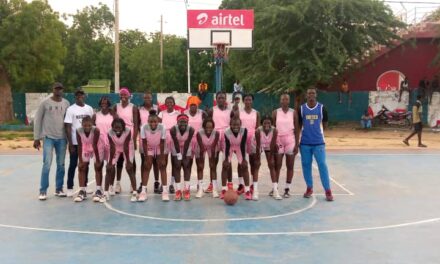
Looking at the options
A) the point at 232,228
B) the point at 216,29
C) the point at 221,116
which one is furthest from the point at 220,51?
the point at 232,228

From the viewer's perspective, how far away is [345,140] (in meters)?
20.0

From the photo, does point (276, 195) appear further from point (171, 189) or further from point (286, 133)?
point (171, 189)

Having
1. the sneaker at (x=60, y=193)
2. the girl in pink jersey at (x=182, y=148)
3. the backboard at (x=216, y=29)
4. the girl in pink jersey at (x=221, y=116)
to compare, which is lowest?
the sneaker at (x=60, y=193)

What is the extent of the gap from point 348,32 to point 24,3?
1600cm

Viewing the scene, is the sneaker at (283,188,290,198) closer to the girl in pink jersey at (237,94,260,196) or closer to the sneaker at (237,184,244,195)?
the girl in pink jersey at (237,94,260,196)

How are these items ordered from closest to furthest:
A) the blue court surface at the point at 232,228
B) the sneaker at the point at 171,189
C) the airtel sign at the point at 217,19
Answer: the blue court surface at the point at 232,228 < the sneaker at the point at 171,189 < the airtel sign at the point at 217,19

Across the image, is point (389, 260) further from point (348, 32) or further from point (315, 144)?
point (348, 32)

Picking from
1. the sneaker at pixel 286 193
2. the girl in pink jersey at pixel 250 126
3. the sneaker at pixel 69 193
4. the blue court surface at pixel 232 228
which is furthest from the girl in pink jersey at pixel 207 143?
the sneaker at pixel 69 193

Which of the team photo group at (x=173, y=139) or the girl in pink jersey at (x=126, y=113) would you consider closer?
the team photo group at (x=173, y=139)

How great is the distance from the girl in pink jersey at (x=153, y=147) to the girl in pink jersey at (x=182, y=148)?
19 cm

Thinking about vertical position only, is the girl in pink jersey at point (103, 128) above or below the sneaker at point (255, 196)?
above

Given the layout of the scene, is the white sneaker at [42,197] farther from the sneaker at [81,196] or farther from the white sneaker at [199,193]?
the white sneaker at [199,193]

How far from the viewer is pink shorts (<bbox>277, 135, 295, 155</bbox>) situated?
870 cm

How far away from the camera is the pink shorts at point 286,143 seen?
28.6 ft
